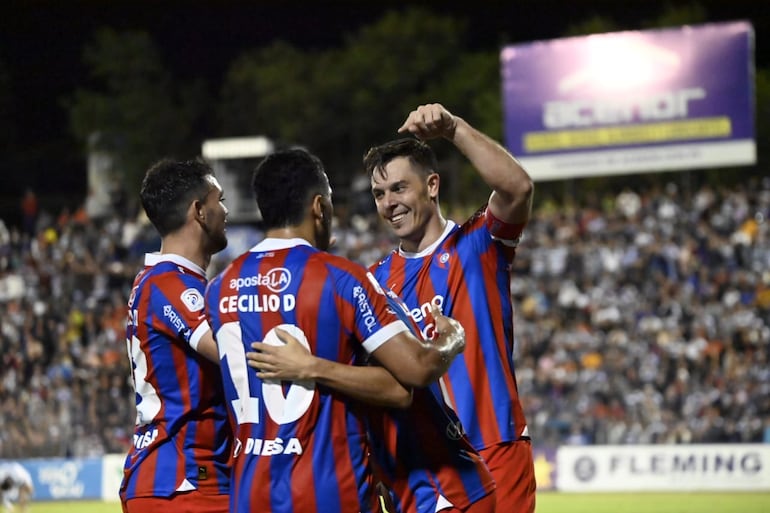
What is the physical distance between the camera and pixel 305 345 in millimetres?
4223

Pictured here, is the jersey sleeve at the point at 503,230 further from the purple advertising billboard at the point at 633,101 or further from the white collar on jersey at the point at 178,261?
the purple advertising billboard at the point at 633,101

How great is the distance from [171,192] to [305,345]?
58.6 inches

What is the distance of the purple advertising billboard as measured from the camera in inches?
1020

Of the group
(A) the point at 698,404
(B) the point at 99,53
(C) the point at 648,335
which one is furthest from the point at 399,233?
(B) the point at 99,53

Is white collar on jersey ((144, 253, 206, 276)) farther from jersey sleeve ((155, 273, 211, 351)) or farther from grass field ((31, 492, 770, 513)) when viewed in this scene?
grass field ((31, 492, 770, 513))

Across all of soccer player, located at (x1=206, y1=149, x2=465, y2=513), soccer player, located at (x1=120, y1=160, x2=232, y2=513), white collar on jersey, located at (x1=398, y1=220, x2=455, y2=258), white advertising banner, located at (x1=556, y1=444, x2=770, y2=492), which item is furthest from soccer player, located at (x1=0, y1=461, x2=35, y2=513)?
A: soccer player, located at (x1=206, y1=149, x2=465, y2=513)

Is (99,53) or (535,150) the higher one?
(99,53)

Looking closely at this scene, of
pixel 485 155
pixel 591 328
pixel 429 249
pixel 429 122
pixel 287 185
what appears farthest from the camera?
pixel 591 328

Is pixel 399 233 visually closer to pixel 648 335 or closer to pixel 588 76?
pixel 648 335

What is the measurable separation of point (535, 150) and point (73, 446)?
12.8 metres

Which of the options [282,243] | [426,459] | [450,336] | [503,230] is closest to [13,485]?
[503,230]

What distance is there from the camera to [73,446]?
21812mm

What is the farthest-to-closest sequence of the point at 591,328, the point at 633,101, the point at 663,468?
the point at 633,101, the point at 591,328, the point at 663,468

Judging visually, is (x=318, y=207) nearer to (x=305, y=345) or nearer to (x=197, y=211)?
(x=305, y=345)
